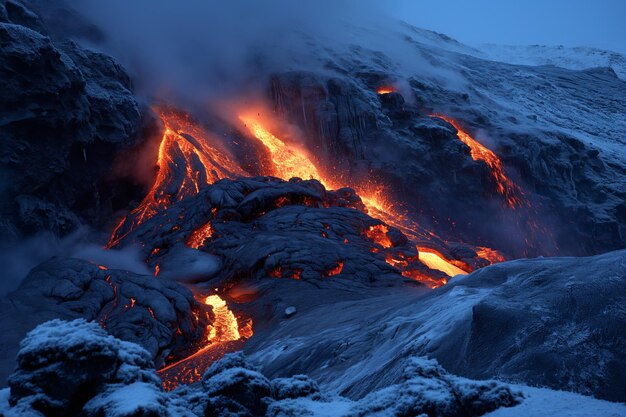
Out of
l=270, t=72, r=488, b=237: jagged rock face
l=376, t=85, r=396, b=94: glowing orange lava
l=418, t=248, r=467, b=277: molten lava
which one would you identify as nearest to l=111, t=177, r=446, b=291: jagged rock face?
l=418, t=248, r=467, b=277: molten lava

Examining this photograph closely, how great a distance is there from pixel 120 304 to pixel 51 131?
931cm

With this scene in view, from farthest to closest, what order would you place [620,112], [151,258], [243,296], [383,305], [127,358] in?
[620,112] → [151,258] → [243,296] → [383,305] → [127,358]

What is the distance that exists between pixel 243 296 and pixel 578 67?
6569 cm

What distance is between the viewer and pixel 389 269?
18.6 m

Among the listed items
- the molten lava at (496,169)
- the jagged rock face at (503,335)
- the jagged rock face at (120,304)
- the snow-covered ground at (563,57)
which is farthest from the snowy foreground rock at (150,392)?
the snow-covered ground at (563,57)

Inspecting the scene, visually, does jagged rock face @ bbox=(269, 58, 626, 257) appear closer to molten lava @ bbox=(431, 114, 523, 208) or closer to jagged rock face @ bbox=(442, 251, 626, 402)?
molten lava @ bbox=(431, 114, 523, 208)

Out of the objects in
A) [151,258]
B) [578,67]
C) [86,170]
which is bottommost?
[151,258]

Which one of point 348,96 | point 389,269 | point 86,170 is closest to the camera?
point 389,269

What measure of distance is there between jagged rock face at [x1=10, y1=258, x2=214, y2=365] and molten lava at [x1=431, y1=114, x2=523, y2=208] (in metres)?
24.9

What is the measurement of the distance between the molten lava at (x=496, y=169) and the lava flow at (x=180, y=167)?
16.6 meters

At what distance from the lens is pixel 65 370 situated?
443cm

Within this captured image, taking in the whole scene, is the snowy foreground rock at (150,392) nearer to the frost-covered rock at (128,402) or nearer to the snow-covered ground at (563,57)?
the frost-covered rock at (128,402)

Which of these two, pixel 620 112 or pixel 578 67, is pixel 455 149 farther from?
pixel 578 67

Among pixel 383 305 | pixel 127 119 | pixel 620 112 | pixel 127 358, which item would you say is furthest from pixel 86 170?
pixel 620 112
